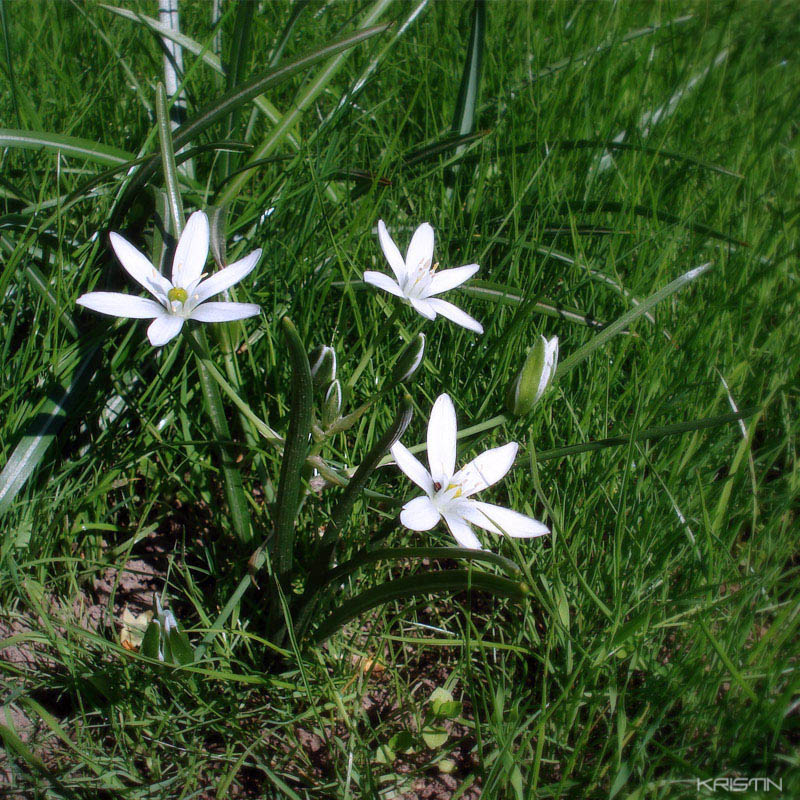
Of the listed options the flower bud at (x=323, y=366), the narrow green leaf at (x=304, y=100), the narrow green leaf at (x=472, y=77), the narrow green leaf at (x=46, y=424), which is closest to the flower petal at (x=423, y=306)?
the flower bud at (x=323, y=366)

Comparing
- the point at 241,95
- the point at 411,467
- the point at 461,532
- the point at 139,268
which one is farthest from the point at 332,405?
the point at 241,95

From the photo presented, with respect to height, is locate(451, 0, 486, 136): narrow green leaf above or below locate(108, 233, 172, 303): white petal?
above

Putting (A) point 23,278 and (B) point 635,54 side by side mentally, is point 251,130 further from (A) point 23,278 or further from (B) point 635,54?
(B) point 635,54

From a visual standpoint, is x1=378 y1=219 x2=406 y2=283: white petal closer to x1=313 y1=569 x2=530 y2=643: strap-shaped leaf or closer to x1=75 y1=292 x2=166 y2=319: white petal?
x1=75 y1=292 x2=166 y2=319: white petal

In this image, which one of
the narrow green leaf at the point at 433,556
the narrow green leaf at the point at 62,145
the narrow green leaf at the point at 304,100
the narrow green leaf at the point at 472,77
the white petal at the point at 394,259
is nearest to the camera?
the narrow green leaf at the point at 433,556

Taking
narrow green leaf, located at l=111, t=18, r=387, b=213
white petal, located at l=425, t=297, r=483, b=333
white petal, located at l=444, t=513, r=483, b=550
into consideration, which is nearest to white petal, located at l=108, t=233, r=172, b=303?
narrow green leaf, located at l=111, t=18, r=387, b=213

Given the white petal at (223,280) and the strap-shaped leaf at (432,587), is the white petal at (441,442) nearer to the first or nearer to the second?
the strap-shaped leaf at (432,587)

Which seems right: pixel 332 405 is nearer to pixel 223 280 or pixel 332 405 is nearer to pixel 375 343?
pixel 375 343
